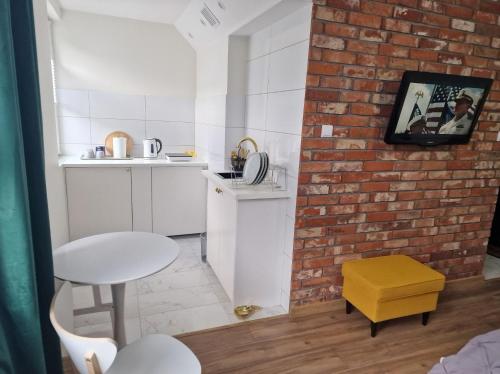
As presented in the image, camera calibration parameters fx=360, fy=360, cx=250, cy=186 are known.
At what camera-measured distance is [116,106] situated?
3.67 metres

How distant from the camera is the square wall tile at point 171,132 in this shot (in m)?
3.84

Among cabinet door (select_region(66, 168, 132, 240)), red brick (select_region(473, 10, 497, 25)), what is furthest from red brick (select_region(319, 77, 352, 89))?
cabinet door (select_region(66, 168, 132, 240))

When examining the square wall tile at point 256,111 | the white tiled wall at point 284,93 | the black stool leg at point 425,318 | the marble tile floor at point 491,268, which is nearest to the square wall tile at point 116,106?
the square wall tile at point 256,111

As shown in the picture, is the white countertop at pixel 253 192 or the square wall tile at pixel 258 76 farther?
the square wall tile at pixel 258 76

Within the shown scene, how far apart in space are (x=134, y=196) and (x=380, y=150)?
2.20 metres

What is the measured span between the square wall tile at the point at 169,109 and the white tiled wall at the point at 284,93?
1244mm

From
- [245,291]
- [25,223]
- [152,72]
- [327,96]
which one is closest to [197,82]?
[152,72]

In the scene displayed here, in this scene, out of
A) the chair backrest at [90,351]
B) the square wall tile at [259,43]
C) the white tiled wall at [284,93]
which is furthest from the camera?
the square wall tile at [259,43]

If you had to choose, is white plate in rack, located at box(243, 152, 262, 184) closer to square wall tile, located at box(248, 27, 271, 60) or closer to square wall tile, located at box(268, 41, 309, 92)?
square wall tile, located at box(268, 41, 309, 92)

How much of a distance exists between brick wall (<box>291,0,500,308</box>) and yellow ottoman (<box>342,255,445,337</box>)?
6.8 inches

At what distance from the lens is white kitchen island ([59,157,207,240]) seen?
3.19 metres

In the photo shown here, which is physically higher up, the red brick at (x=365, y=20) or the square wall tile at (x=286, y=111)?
the red brick at (x=365, y=20)

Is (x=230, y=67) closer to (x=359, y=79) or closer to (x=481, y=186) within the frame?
(x=359, y=79)

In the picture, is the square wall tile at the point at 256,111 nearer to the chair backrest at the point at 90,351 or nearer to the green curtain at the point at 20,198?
the green curtain at the point at 20,198
